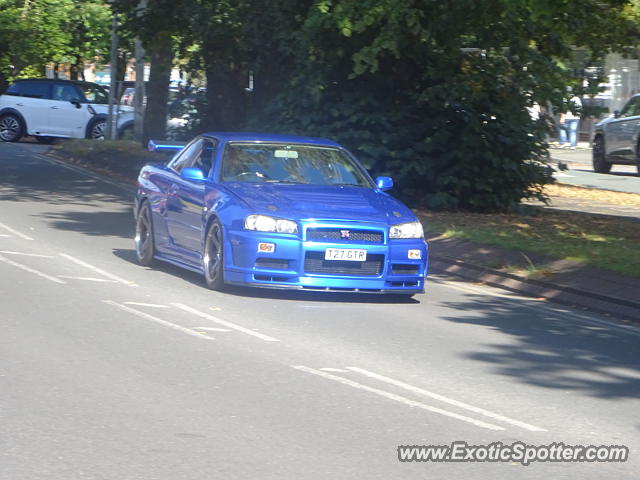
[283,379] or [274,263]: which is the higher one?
[274,263]

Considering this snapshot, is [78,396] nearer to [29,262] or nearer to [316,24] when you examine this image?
[29,262]

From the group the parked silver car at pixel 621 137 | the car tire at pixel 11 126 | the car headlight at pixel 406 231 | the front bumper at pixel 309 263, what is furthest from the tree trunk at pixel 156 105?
the front bumper at pixel 309 263

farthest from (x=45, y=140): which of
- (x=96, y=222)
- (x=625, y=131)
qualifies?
(x=96, y=222)

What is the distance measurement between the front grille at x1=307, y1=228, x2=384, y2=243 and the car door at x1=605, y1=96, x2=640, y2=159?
19.6m

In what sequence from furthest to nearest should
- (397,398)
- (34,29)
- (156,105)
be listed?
(34,29), (156,105), (397,398)

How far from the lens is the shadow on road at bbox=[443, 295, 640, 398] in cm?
873

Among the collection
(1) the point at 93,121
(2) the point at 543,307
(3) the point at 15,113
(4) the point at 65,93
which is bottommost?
(2) the point at 543,307

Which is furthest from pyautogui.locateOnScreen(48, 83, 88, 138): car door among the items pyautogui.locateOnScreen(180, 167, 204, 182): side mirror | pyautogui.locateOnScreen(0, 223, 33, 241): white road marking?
pyautogui.locateOnScreen(180, 167, 204, 182): side mirror

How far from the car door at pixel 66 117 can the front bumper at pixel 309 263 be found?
27.1 meters

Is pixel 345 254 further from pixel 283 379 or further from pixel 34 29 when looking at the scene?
pixel 34 29

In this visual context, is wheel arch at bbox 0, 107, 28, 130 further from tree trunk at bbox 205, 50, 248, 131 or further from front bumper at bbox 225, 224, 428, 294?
front bumper at bbox 225, 224, 428, 294

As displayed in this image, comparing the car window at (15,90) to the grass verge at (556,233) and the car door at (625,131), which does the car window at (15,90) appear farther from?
the grass verge at (556,233)

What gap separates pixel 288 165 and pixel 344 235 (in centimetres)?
146

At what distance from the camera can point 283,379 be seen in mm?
8297
